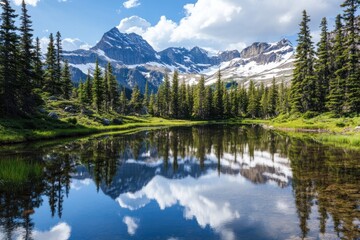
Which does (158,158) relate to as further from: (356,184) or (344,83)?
(344,83)

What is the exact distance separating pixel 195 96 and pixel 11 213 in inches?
5235

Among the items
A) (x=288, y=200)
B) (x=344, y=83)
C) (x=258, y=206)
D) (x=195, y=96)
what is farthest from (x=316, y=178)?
(x=195, y=96)

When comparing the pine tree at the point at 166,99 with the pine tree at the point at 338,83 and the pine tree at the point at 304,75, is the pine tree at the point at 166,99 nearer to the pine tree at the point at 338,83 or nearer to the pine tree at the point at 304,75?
the pine tree at the point at 304,75

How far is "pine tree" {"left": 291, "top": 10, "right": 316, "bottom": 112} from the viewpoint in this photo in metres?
70.7

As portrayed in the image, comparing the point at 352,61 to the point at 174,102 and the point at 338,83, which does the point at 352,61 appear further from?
the point at 174,102

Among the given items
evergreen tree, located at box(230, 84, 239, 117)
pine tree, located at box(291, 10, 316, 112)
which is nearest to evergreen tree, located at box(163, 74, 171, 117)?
evergreen tree, located at box(230, 84, 239, 117)

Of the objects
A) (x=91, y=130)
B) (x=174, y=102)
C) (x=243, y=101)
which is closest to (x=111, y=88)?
(x=174, y=102)

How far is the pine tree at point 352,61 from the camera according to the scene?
53.8 meters

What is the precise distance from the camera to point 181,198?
16656 mm

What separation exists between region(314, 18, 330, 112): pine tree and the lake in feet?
152

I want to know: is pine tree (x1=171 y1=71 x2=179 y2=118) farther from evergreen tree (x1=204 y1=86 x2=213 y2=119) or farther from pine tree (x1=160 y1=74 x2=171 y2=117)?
evergreen tree (x1=204 y1=86 x2=213 y2=119)

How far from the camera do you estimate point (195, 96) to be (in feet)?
473

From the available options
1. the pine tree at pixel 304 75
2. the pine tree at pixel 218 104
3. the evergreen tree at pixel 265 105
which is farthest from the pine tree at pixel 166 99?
the pine tree at pixel 304 75

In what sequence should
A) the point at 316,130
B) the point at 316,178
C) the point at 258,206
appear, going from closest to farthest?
1. the point at 258,206
2. the point at 316,178
3. the point at 316,130
